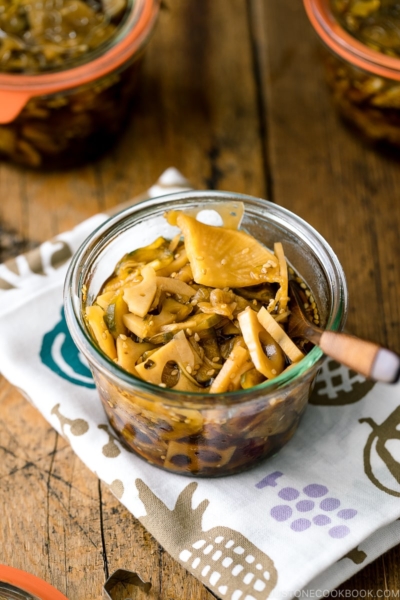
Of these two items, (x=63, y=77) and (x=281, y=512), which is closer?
(x=281, y=512)

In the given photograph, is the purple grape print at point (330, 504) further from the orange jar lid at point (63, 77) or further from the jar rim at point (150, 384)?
the orange jar lid at point (63, 77)

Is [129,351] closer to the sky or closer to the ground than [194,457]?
closer to the sky

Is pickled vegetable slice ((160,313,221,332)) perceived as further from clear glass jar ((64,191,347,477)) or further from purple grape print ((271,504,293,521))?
purple grape print ((271,504,293,521))

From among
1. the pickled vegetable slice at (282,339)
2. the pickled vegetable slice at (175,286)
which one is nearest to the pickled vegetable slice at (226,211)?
the pickled vegetable slice at (175,286)

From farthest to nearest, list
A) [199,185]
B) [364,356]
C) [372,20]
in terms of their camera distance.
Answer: [199,185], [372,20], [364,356]

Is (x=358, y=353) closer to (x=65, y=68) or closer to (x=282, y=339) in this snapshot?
(x=282, y=339)

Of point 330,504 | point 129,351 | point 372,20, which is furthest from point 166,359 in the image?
point 372,20

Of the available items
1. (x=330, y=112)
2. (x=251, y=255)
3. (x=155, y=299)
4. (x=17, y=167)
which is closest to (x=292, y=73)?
(x=330, y=112)

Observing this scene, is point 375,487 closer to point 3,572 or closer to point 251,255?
point 251,255
